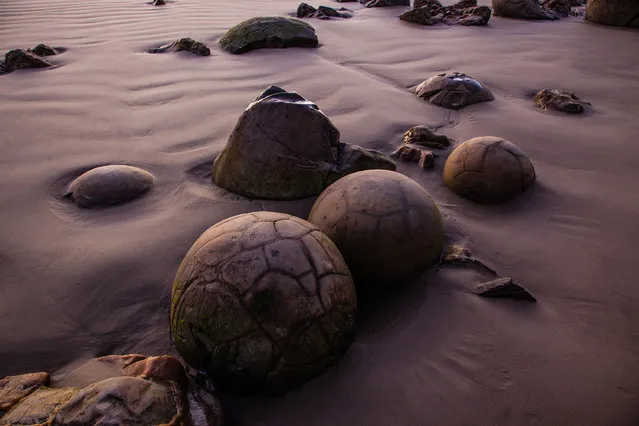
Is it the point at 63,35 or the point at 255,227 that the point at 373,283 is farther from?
the point at 63,35

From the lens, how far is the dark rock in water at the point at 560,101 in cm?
391

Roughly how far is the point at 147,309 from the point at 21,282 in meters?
0.65

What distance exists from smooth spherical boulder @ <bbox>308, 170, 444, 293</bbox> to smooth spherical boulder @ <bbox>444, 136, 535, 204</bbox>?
2.42ft

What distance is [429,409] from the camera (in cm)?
156

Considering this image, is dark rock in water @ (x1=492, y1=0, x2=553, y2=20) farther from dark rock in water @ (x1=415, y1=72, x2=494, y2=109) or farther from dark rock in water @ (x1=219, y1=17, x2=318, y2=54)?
dark rock in water @ (x1=415, y1=72, x2=494, y2=109)

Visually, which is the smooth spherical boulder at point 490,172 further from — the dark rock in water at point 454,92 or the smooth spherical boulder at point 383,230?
the dark rock in water at point 454,92

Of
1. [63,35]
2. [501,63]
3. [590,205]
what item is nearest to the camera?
[590,205]

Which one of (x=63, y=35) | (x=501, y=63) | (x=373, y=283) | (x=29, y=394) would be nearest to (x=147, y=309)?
(x=29, y=394)

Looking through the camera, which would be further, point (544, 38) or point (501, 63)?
point (544, 38)

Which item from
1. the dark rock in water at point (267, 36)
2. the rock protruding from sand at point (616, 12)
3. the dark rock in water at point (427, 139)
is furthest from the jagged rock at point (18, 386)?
the rock protruding from sand at point (616, 12)

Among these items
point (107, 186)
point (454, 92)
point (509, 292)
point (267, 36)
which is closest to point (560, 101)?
point (454, 92)

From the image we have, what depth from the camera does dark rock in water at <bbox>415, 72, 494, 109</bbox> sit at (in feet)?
13.3

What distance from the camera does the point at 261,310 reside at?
1.56 meters

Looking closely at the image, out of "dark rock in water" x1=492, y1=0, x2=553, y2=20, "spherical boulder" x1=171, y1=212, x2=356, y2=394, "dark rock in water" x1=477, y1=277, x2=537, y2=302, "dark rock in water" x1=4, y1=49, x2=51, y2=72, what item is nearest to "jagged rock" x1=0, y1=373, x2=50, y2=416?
"spherical boulder" x1=171, y1=212, x2=356, y2=394
